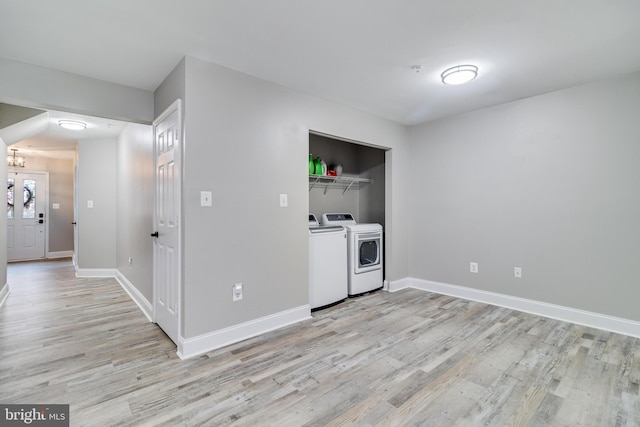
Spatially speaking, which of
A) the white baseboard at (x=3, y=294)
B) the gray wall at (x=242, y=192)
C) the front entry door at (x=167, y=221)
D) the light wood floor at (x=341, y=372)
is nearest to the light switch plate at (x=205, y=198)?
the gray wall at (x=242, y=192)

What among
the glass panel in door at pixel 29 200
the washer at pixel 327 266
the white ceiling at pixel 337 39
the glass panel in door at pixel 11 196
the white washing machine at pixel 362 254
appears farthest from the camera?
the glass panel in door at pixel 29 200

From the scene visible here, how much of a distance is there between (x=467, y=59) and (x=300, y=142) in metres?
1.67

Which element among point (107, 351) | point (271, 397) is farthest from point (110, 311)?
point (271, 397)

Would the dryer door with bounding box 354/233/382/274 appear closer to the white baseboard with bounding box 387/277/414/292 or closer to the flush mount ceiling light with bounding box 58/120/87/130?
the white baseboard with bounding box 387/277/414/292

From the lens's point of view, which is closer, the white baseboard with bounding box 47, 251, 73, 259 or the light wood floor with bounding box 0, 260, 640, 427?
the light wood floor with bounding box 0, 260, 640, 427

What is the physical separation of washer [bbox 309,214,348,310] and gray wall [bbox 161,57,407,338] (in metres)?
0.19

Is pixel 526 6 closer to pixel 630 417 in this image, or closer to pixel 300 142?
pixel 300 142

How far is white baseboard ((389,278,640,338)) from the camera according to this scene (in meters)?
2.78

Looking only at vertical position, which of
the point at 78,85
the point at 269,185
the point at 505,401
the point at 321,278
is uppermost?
the point at 78,85

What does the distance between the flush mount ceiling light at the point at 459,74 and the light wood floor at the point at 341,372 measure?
92.3 inches

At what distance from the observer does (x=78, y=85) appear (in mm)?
2652

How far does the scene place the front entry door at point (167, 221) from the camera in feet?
8.20

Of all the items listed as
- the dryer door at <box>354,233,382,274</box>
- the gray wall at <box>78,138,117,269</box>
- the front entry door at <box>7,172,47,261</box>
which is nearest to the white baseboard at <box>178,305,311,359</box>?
the dryer door at <box>354,233,382,274</box>

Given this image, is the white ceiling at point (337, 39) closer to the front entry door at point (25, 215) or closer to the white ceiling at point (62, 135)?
the white ceiling at point (62, 135)
